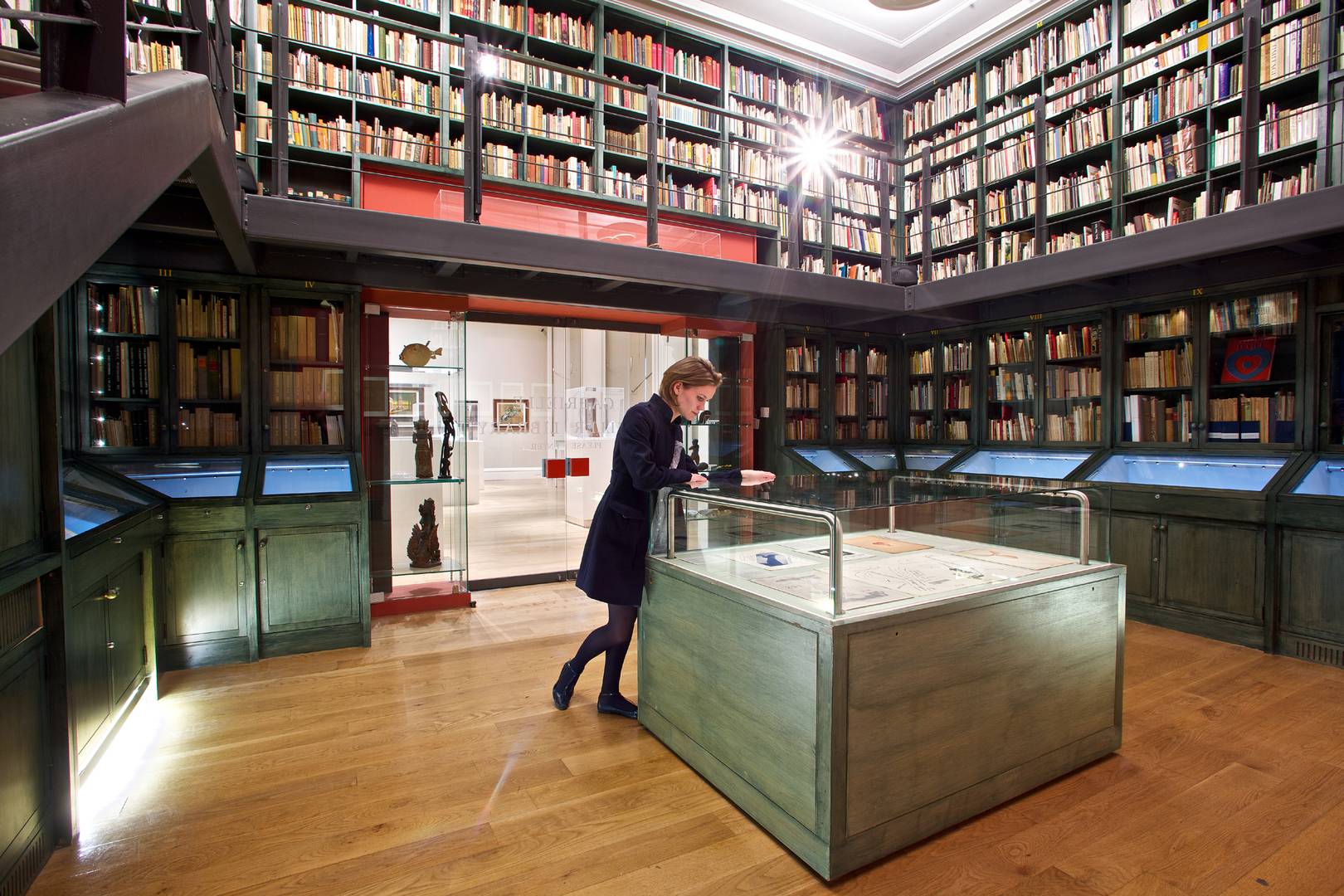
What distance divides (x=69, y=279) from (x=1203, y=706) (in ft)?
13.6

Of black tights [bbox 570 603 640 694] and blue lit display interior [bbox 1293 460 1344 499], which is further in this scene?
blue lit display interior [bbox 1293 460 1344 499]

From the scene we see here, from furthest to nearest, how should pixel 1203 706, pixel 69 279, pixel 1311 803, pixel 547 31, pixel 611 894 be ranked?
pixel 547 31
pixel 1203 706
pixel 1311 803
pixel 611 894
pixel 69 279

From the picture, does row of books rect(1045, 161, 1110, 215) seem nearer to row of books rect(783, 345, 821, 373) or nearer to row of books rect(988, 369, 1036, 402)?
row of books rect(988, 369, 1036, 402)

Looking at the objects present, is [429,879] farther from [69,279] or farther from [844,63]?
[844,63]

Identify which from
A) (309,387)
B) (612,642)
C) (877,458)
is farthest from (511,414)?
(877,458)

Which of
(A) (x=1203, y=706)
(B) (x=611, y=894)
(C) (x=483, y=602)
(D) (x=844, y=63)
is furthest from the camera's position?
(D) (x=844, y=63)

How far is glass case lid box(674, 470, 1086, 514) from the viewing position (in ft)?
6.72

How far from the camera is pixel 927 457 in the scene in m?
6.38

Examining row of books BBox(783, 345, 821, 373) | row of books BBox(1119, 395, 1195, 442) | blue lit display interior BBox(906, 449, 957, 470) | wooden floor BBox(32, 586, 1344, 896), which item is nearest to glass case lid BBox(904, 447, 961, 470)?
blue lit display interior BBox(906, 449, 957, 470)

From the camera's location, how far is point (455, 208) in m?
3.85

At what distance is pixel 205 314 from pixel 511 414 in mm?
2145

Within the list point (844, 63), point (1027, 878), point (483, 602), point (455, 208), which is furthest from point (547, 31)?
point (1027, 878)

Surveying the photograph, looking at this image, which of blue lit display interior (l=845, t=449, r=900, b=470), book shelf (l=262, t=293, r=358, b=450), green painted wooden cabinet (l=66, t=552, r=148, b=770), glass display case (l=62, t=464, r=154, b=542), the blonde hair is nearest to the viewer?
green painted wooden cabinet (l=66, t=552, r=148, b=770)

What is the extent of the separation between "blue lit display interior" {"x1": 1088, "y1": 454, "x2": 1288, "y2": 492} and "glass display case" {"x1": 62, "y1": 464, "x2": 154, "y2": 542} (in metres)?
5.61
